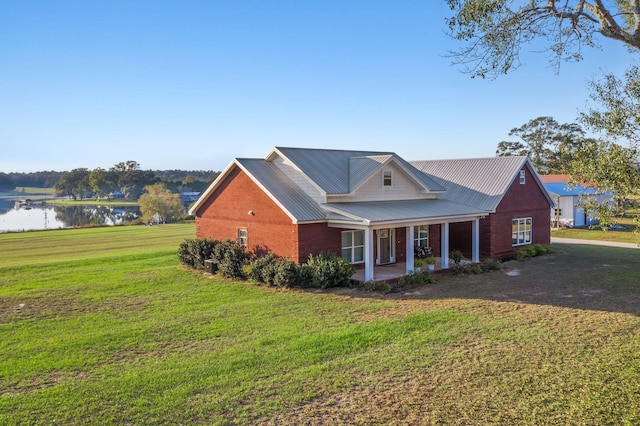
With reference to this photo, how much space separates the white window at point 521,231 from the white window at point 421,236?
5.19 m

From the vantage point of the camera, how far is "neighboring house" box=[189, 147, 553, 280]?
20484 millimetres

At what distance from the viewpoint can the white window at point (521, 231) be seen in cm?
2766

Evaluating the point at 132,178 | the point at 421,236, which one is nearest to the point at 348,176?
the point at 421,236

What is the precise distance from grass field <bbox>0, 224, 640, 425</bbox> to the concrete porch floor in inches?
74.6

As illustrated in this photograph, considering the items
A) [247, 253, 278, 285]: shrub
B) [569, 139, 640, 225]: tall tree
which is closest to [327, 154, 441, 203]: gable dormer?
[247, 253, 278, 285]: shrub

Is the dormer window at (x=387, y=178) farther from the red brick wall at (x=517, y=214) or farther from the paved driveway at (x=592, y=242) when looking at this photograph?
the paved driveway at (x=592, y=242)

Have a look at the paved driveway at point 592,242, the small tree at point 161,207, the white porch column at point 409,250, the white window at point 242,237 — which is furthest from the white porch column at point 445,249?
the small tree at point 161,207

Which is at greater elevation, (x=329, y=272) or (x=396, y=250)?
(x=396, y=250)

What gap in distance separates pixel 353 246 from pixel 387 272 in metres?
1.95

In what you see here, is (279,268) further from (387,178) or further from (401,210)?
(387,178)

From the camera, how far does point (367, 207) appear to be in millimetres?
21906

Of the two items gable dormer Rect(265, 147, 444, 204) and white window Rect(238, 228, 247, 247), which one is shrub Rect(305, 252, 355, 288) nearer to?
gable dormer Rect(265, 147, 444, 204)

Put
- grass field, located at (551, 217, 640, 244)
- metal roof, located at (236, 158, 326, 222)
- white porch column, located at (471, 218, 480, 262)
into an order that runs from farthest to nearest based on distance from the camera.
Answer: grass field, located at (551, 217, 640, 244) → white porch column, located at (471, 218, 480, 262) → metal roof, located at (236, 158, 326, 222)

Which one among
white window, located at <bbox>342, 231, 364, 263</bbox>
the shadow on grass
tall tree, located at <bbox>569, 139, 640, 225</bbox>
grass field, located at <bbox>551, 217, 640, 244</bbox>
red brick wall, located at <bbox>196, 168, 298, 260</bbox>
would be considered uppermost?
tall tree, located at <bbox>569, 139, 640, 225</bbox>
